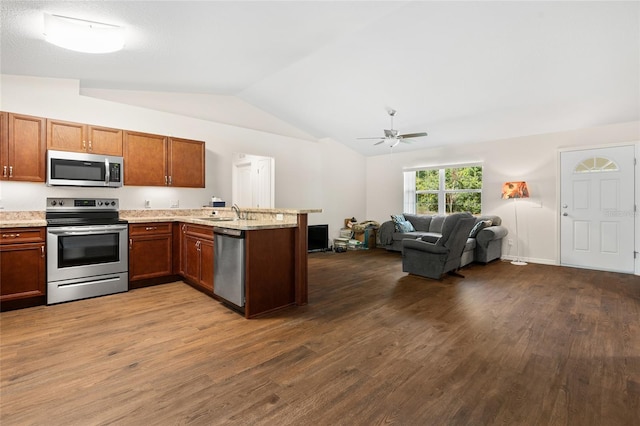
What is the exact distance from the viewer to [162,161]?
14.5 feet

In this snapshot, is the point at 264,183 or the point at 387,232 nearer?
the point at 264,183

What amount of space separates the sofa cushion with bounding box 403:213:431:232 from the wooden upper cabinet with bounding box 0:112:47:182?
6493mm

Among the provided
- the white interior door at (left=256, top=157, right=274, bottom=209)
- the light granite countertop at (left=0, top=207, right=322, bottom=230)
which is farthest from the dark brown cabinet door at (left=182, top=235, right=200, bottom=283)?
the white interior door at (left=256, top=157, right=274, bottom=209)

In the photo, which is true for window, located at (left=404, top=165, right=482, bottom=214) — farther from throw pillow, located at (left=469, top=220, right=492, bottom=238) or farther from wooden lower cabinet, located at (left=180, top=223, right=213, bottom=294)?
wooden lower cabinet, located at (left=180, top=223, right=213, bottom=294)

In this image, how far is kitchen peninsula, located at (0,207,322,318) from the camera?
2.99 meters

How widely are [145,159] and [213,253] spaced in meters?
1.97

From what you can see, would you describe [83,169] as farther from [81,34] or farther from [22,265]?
[81,34]

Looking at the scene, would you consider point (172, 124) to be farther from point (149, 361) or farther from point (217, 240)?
point (149, 361)

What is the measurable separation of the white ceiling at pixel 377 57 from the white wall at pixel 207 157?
24cm

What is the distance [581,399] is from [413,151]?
6.29 metres

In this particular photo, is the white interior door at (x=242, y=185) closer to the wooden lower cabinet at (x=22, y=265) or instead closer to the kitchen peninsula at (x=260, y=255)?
the kitchen peninsula at (x=260, y=255)

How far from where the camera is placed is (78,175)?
3734mm

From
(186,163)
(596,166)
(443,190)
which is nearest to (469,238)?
(443,190)

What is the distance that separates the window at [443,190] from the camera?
6.57m
